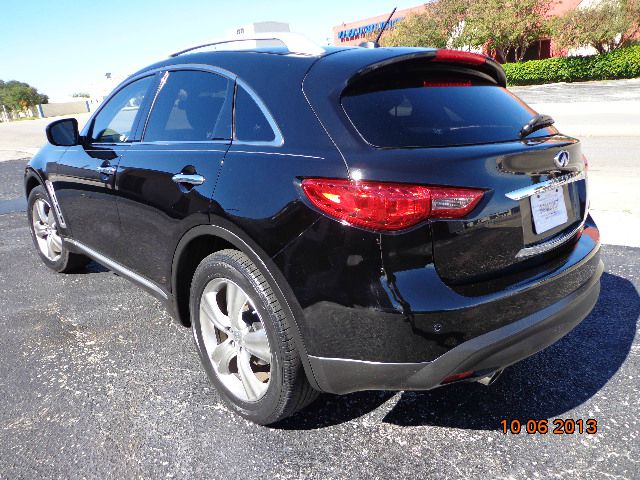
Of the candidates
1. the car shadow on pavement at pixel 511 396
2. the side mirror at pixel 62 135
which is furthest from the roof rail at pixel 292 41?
the car shadow on pavement at pixel 511 396

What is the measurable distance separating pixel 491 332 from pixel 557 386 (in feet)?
3.30

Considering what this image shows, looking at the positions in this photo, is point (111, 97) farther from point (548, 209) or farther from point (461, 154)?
point (548, 209)

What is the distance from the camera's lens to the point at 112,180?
10.2ft

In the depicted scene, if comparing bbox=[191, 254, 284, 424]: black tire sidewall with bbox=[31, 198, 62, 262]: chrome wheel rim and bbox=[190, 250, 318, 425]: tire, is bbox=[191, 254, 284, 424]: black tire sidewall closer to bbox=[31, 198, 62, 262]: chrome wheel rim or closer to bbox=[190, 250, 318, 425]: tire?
bbox=[190, 250, 318, 425]: tire

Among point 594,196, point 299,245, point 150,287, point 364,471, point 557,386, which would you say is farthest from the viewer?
point 594,196

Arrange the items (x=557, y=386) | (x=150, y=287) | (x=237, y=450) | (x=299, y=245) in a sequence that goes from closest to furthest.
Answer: (x=299, y=245) → (x=237, y=450) → (x=557, y=386) → (x=150, y=287)

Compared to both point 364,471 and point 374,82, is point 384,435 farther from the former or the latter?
point 374,82

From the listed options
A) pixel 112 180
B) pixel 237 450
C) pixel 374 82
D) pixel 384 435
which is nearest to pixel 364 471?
pixel 384 435

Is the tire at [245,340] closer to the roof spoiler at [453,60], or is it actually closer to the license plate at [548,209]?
the roof spoiler at [453,60]

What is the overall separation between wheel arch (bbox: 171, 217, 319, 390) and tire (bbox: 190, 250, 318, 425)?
1.8 inches

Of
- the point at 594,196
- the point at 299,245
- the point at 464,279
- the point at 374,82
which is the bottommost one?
the point at 594,196

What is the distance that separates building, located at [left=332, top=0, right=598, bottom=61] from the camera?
119ft

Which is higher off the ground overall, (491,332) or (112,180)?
(112,180)
